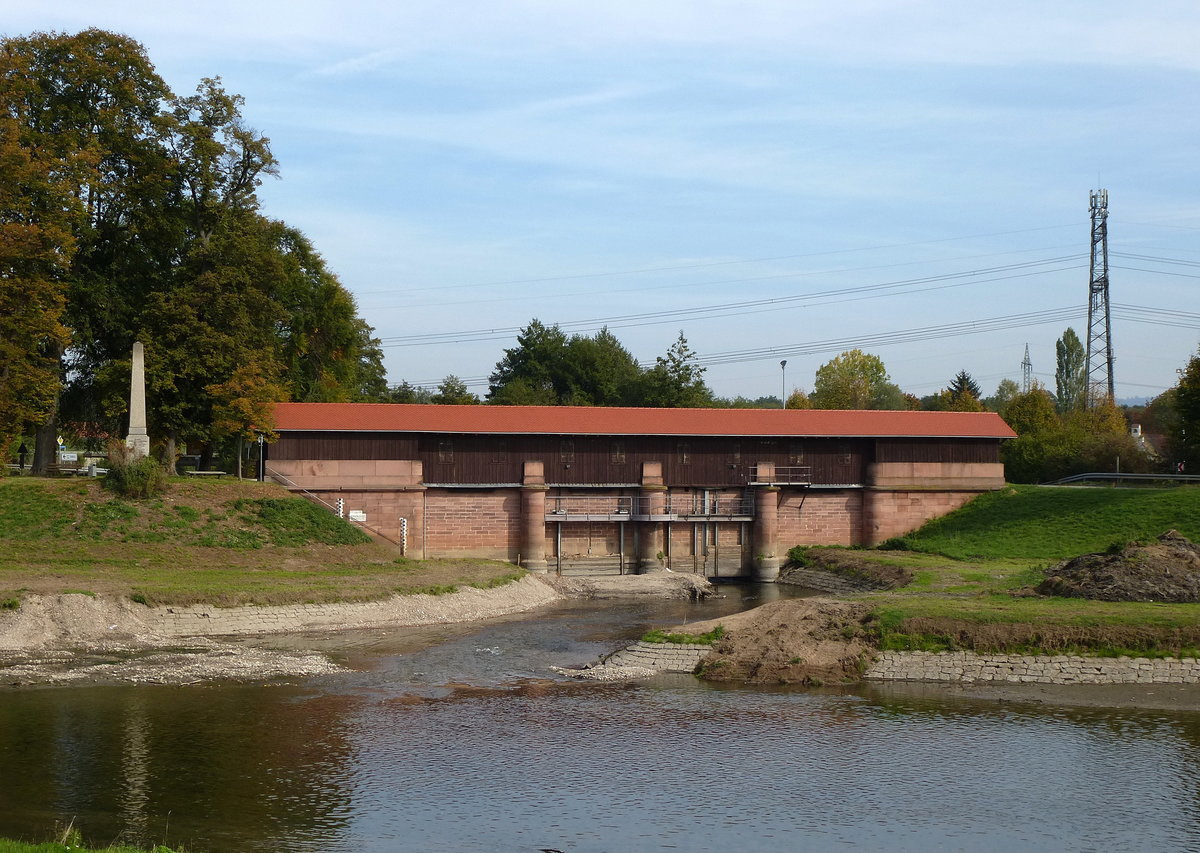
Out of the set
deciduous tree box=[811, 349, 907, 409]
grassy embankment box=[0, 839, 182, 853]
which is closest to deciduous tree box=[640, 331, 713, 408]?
deciduous tree box=[811, 349, 907, 409]

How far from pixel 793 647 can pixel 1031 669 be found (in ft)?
22.1

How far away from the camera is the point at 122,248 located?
57.6m

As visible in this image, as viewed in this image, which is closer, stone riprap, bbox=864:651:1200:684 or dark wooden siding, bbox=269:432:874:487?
stone riprap, bbox=864:651:1200:684

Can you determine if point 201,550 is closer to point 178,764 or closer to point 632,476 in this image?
point 632,476

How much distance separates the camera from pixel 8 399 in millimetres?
50938

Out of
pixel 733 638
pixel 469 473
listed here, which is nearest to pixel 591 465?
pixel 469 473

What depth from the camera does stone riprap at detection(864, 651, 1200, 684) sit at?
3169 cm

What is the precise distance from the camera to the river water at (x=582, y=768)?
19375 mm

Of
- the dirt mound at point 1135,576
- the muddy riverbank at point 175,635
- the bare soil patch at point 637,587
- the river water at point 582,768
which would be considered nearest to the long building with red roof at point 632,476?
the bare soil patch at point 637,587

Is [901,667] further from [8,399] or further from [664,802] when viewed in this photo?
[8,399]

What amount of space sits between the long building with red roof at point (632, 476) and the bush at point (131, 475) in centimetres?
683

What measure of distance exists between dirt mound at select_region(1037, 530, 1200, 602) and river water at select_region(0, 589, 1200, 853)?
9623 millimetres

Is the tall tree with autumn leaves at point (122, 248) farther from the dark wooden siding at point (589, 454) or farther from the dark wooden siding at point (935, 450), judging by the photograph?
the dark wooden siding at point (935, 450)

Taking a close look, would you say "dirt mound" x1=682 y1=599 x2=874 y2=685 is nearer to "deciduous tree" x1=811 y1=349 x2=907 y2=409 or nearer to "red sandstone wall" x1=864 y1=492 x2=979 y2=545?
"red sandstone wall" x1=864 y1=492 x2=979 y2=545
